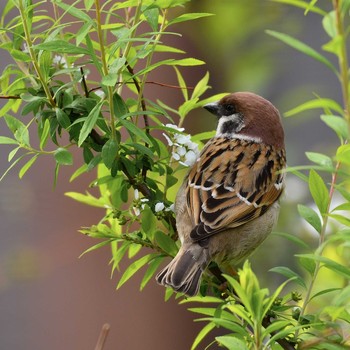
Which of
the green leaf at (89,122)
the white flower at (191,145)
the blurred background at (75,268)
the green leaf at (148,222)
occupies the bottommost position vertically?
the blurred background at (75,268)

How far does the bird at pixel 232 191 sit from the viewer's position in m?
2.72

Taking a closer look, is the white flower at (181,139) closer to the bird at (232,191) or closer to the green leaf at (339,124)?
the bird at (232,191)

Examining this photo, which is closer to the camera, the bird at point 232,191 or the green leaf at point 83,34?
the green leaf at point 83,34

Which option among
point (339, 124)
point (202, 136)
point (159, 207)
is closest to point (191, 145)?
point (202, 136)

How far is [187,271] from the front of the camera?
2404mm

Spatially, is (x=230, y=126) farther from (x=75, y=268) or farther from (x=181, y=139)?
(x=75, y=268)

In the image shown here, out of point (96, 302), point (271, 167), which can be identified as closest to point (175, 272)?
point (271, 167)

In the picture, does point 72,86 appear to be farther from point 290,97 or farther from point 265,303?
point 290,97

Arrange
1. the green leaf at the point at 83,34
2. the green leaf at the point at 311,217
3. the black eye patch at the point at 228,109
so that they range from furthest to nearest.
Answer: the black eye patch at the point at 228,109 < the green leaf at the point at 311,217 < the green leaf at the point at 83,34

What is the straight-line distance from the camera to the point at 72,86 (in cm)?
211

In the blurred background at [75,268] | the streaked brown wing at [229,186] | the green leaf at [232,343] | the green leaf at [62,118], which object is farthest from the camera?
the blurred background at [75,268]

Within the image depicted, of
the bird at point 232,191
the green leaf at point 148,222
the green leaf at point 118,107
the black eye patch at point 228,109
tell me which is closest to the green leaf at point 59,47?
the green leaf at point 118,107

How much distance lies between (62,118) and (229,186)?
1.12 meters

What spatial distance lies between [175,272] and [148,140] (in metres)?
0.63
